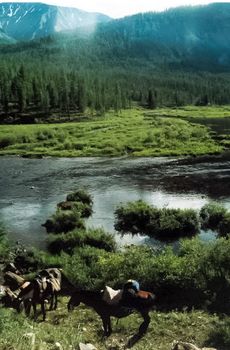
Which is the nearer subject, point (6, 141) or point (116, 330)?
point (116, 330)

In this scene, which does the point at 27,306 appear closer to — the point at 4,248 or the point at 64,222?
the point at 4,248

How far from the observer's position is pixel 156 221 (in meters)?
39.3

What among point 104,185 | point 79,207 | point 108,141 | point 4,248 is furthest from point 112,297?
point 108,141

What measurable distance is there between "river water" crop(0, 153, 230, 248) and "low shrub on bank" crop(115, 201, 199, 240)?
1.14 m

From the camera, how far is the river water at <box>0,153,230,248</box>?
4205 cm

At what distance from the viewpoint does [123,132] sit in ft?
348

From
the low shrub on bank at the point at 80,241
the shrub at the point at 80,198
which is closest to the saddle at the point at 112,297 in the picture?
the low shrub on bank at the point at 80,241

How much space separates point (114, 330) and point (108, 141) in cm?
7653

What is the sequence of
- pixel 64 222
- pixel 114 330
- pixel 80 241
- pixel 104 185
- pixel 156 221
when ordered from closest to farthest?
pixel 114 330, pixel 80 241, pixel 64 222, pixel 156 221, pixel 104 185

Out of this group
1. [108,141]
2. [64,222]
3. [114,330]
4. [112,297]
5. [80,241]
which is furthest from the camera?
[108,141]

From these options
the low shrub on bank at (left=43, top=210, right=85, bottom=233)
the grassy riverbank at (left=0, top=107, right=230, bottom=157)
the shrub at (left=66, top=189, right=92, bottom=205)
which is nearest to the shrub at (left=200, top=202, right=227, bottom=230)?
the low shrub on bank at (left=43, top=210, right=85, bottom=233)

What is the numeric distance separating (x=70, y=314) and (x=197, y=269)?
614cm

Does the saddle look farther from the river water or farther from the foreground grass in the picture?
the river water

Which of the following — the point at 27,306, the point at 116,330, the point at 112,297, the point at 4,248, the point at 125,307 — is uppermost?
the point at 112,297
